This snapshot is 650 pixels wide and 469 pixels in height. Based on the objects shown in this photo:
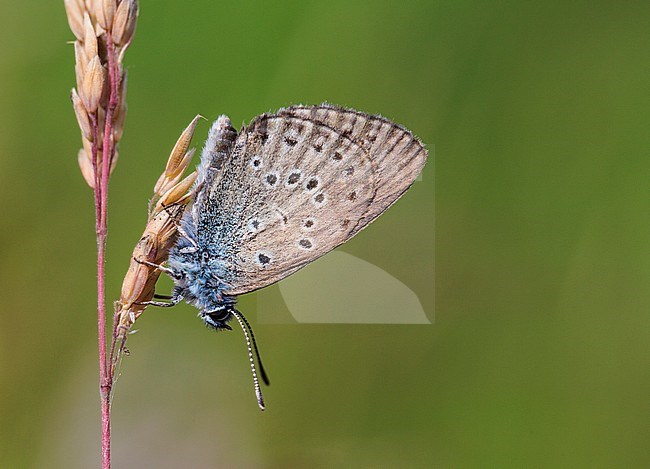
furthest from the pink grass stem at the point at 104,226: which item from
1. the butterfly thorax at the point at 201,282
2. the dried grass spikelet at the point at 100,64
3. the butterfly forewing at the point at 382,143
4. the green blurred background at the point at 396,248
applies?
the green blurred background at the point at 396,248

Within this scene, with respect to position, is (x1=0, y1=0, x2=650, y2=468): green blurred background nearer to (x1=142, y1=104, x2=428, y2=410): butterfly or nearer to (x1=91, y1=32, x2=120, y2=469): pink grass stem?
(x1=142, y1=104, x2=428, y2=410): butterfly

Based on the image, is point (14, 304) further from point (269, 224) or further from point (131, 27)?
point (131, 27)

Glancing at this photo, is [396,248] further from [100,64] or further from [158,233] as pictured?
[100,64]

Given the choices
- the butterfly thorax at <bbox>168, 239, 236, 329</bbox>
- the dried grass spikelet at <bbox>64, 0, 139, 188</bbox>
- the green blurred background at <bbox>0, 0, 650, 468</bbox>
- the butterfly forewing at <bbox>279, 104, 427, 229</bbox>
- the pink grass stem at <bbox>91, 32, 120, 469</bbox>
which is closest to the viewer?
the pink grass stem at <bbox>91, 32, 120, 469</bbox>

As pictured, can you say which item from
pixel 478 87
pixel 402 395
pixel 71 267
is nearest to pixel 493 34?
pixel 478 87

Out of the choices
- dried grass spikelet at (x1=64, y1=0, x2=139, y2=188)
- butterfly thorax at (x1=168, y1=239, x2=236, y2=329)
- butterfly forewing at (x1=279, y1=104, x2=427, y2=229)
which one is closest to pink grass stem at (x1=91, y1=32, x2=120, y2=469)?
dried grass spikelet at (x1=64, y1=0, x2=139, y2=188)
